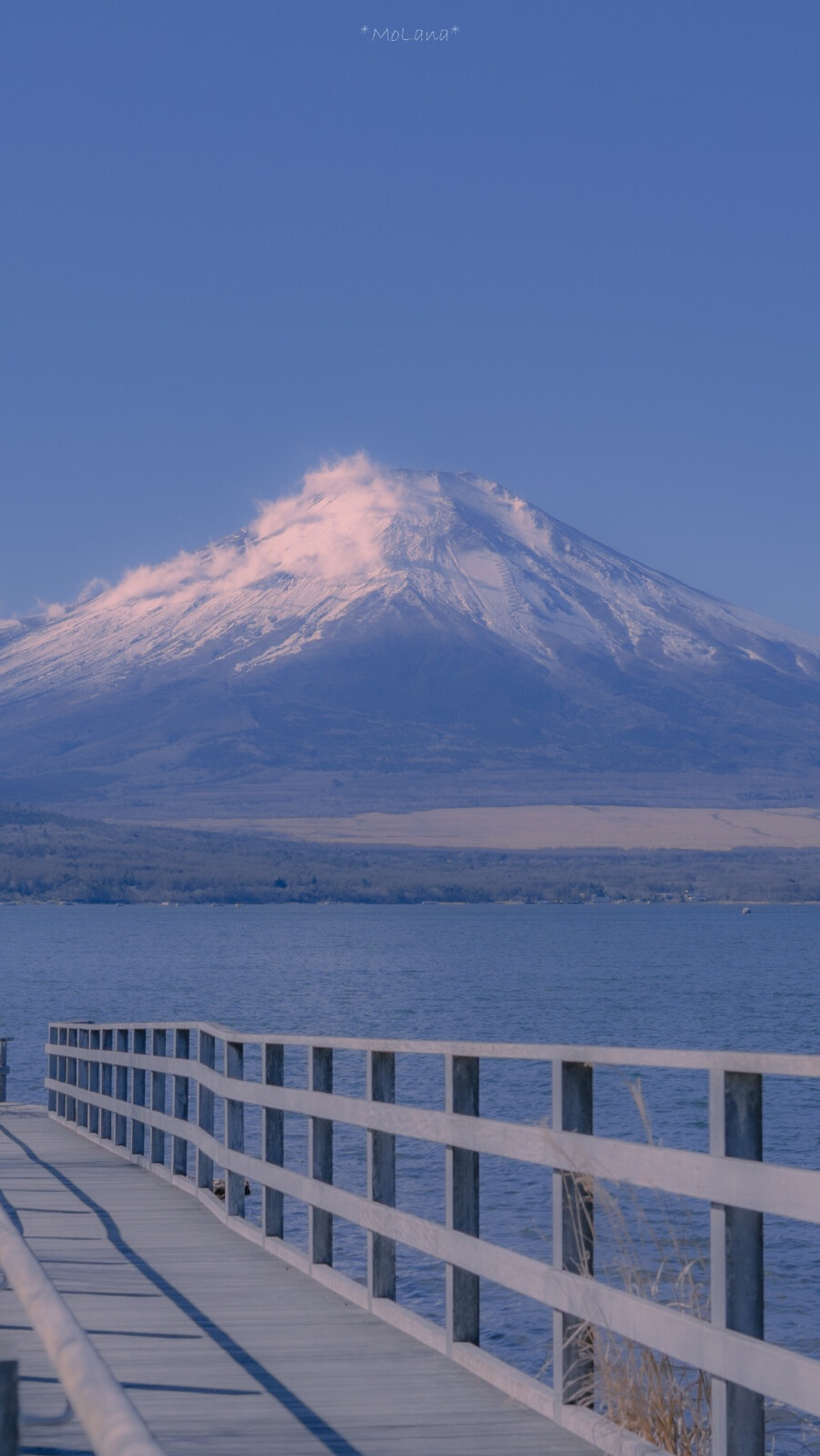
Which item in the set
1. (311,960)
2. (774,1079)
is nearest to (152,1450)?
(774,1079)

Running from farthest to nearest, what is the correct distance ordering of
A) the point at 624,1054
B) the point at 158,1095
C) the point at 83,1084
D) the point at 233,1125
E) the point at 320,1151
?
the point at 83,1084, the point at 158,1095, the point at 233,1125, the point at 320,1151, the point at 624,1054

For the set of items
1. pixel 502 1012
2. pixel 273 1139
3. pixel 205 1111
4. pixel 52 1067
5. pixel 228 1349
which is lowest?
pixel 502 1012

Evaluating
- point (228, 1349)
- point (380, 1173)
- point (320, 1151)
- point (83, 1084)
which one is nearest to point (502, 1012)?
point (83, 1084)

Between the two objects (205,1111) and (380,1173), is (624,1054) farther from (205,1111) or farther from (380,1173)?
(205,1111)

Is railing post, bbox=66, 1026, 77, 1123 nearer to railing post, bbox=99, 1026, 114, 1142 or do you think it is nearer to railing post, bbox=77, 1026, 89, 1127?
railing post, bbox=77, 1026, 89, 1127

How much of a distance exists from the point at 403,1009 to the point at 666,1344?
225ft

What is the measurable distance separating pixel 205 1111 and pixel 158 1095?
206 cm

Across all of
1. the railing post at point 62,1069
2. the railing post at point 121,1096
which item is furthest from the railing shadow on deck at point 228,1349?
the railing post at point 62,1069

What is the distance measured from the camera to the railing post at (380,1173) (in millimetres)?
8062

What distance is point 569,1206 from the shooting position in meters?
6.04

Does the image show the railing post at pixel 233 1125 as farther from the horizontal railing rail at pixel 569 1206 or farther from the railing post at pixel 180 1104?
the railing post at pixel 180 1104

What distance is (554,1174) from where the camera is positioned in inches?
241

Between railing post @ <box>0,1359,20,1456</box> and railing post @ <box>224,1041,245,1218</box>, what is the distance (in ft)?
28.5

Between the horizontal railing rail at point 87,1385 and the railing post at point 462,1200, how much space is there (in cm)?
364
